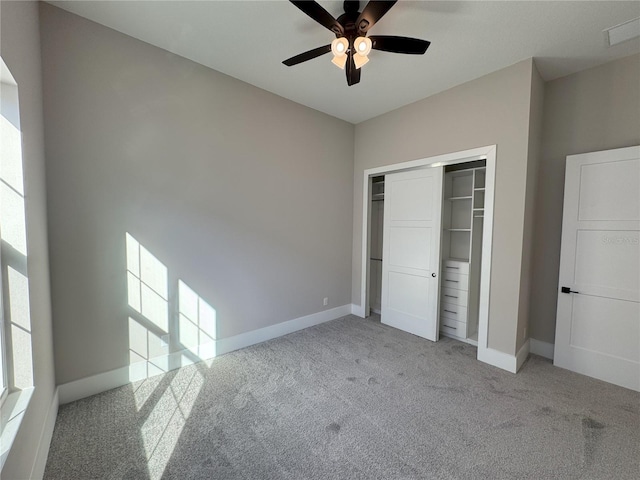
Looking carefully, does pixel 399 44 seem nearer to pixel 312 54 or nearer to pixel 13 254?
pixel 312 54

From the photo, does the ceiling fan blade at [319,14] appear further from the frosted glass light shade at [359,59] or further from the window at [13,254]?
the window at [13,254]

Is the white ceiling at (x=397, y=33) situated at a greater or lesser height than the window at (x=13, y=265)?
greater

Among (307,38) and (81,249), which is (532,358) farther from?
(81,249)

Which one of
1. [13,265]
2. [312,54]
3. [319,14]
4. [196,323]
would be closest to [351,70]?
[312,54]

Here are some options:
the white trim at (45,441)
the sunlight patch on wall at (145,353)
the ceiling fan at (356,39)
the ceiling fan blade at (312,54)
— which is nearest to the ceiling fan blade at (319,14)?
the ceiling fan at (356,39)

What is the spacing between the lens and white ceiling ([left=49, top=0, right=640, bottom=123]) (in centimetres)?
193

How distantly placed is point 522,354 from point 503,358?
0.94 feet

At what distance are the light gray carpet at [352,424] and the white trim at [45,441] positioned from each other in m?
0.05

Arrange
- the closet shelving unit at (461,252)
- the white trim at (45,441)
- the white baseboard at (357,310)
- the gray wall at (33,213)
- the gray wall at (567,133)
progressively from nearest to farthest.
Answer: the gray wall at (33,213) < the white trim at (45,441) < the gray wall at (567,133) < the closet shelving unit at (461,252) < the white baseboard at (357,310)

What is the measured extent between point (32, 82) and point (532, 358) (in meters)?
4.87

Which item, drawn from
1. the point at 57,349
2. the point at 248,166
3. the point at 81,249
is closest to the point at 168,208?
the point at 81,249

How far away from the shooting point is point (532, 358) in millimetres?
2896

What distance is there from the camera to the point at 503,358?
267 cm

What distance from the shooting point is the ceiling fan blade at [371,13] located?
1596 millimetres
